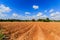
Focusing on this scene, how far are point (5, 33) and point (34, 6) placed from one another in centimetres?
111

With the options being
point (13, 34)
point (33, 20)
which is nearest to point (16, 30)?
point (13, 34)

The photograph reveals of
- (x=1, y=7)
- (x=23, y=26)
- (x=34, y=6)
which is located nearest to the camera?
(x=34, y=6)

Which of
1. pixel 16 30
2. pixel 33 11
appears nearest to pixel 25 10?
pixel 33 11

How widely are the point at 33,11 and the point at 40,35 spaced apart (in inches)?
26.9

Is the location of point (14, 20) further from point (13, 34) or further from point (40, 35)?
point (40, 35)

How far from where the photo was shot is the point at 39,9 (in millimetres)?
4297

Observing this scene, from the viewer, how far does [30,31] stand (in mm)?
4648

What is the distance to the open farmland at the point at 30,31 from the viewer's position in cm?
421

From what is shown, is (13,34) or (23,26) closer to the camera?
(13,34)

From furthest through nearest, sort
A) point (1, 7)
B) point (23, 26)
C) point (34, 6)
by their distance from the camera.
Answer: point (23, 26) → point (1, 7) → point (34, 6)

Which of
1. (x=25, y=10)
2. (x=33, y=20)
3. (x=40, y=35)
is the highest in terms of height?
(x=25, y=10)

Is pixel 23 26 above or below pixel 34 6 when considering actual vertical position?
below

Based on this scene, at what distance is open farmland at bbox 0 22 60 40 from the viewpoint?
4215mm

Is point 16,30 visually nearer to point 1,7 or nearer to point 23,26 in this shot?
point 23,26
